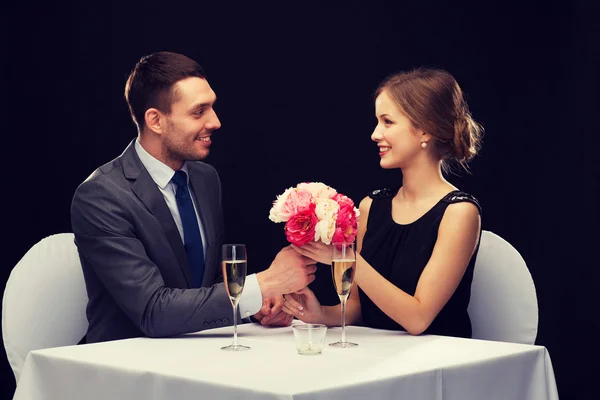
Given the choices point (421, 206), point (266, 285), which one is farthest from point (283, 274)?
point (421, 206)

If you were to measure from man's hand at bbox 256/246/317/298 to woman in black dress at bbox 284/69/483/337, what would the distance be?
5.8 inches

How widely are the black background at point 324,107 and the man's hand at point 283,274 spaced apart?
1.95 metres

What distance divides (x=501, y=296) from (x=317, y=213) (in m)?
1.08

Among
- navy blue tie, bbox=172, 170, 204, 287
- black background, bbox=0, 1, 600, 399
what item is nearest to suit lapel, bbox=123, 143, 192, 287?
navy blue tie, bbox=172, 170, 204, 287

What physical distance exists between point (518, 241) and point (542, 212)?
20 cm

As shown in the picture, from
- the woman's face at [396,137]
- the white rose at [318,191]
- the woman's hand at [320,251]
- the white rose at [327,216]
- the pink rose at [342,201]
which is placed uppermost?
the woman's face at [396,137]

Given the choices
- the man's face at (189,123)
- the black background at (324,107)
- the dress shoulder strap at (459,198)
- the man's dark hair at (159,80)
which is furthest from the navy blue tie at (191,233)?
the black background at (324,107)

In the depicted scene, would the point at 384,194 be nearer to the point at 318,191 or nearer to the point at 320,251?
the point at 320,251

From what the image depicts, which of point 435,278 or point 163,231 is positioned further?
point 163,231

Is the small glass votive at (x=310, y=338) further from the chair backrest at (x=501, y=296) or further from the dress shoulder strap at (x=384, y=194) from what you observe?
the dress shoulder strap at (x=384, y=194)

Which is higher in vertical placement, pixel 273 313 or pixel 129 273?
pixel 129 273

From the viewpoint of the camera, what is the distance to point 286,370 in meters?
2.22

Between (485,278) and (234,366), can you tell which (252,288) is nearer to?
(234,366)

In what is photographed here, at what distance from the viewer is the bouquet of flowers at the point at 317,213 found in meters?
2.72
